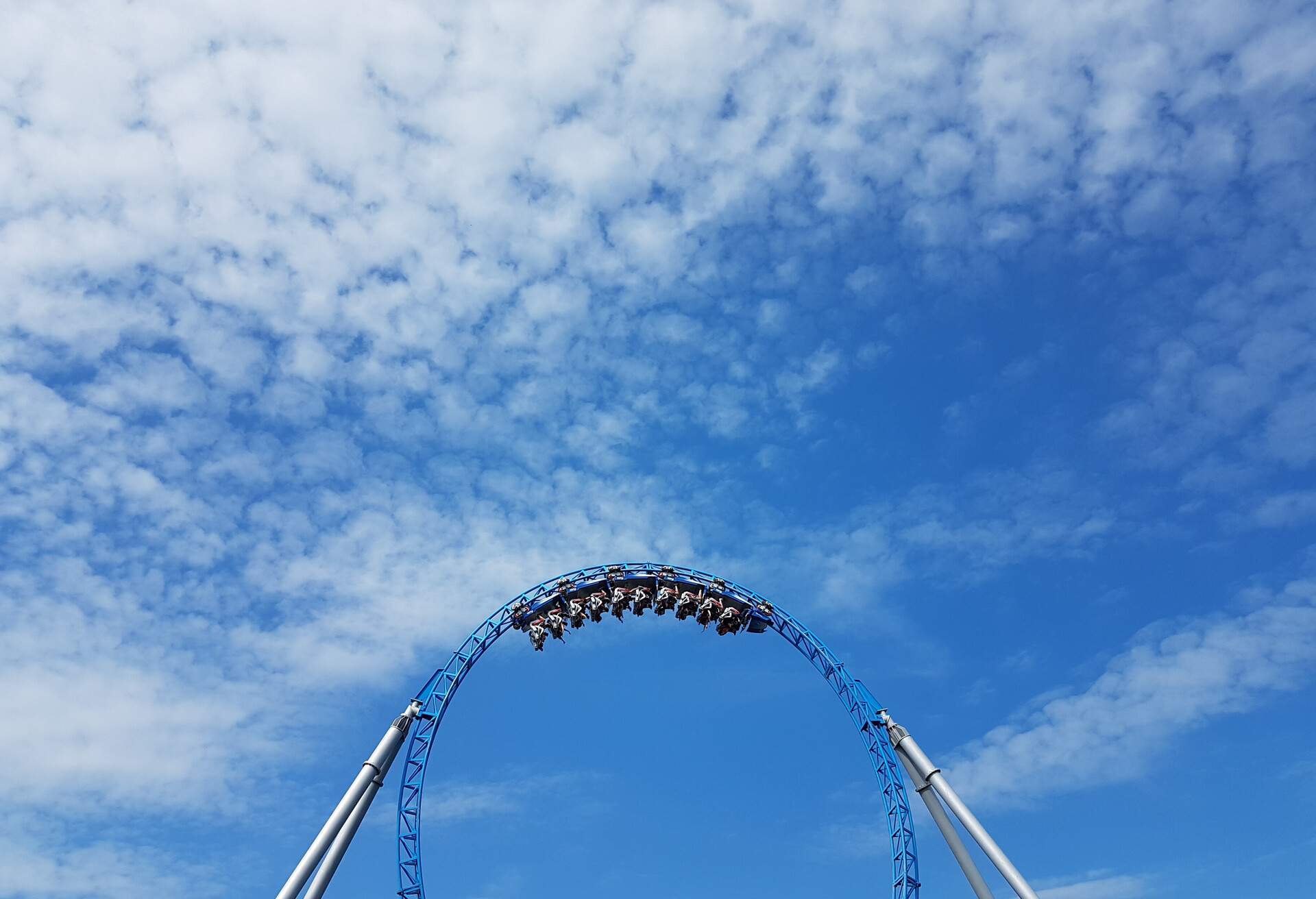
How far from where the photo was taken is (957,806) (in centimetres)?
3091

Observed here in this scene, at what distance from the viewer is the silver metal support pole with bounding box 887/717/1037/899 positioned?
29.5 meters

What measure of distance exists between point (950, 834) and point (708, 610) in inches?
408

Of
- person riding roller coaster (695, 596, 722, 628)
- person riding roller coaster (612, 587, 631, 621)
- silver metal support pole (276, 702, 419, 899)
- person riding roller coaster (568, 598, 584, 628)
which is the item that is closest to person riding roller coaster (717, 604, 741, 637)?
person riding roller coaster (695, 596, 722, 628)

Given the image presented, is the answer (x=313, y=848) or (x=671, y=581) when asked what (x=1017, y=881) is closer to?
(x=671, y=581)

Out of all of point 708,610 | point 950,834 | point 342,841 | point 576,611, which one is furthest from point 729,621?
point 342,841

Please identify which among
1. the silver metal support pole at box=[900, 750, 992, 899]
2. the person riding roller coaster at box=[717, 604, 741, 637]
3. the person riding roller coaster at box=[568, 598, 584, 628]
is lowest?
the silver metal support pole at box=[900, 750, 992, 899]

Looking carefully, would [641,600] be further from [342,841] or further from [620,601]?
[342,841]

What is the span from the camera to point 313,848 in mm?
28672


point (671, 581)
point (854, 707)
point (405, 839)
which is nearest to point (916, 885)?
point (854, 707)

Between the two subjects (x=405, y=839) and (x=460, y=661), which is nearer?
(x=405, y=839)

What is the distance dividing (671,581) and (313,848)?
45.5ft

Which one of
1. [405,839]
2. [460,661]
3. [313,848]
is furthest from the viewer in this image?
[460,661]

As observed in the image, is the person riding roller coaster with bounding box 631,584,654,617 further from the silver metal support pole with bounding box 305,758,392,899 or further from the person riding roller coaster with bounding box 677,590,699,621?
the silver metal support pole with bounding box 305,758,392,899

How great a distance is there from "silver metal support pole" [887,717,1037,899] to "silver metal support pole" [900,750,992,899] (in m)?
0.22
